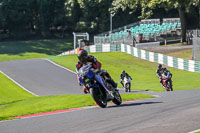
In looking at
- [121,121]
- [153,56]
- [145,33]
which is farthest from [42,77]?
[121,121]

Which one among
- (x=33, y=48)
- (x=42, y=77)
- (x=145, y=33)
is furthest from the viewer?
(x=33, y=48)

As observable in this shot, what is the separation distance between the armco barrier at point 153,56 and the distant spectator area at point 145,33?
180cm

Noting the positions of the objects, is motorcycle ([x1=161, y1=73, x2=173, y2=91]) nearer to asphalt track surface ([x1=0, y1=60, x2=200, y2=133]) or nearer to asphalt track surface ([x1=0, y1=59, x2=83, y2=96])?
asphalt track surface ([x1=0, y1=59, x2=83, y2=96])

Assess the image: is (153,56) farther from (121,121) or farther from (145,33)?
(121,121)

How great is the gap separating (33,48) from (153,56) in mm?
29552

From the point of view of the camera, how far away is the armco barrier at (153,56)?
36.0 meters

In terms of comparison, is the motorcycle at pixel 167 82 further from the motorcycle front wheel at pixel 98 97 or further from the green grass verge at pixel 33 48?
the green grass verge at pixel 33 48

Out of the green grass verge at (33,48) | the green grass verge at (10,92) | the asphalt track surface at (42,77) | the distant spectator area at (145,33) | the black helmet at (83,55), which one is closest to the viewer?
the black helmet at (83,55)

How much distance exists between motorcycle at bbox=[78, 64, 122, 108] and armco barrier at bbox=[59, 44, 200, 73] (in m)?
23.4

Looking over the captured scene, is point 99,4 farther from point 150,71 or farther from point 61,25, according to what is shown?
point 150,71

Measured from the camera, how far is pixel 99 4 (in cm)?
7281

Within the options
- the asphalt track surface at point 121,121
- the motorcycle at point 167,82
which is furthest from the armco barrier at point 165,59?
the asphalt track surface at point 121,121

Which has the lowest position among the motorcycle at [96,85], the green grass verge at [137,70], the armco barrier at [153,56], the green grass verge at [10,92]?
the green grass verge at [10,92]

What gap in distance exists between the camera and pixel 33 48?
66.9 metres
